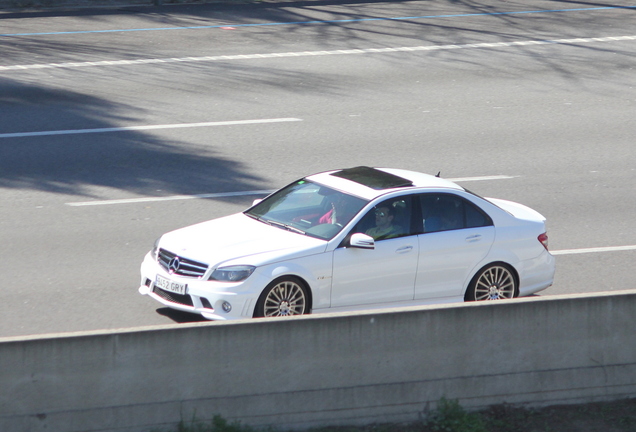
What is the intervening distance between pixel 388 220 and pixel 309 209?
83 centimetres

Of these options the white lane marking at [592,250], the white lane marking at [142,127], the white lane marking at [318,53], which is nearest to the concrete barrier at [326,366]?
the white lane marking at [592,250]

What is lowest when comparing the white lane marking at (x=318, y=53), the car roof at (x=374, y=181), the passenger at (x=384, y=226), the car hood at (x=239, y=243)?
the car hood at (x=239, y=243)

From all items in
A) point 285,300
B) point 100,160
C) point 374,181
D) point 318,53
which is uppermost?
point 318,53

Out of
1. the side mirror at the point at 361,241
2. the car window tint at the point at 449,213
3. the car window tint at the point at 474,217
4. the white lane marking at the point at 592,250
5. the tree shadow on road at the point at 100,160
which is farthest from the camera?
the tree shadow on road at the point at 100,160

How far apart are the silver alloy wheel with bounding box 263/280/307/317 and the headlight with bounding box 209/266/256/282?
11.0 inches

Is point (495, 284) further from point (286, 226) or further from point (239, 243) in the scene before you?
point (239, 243)

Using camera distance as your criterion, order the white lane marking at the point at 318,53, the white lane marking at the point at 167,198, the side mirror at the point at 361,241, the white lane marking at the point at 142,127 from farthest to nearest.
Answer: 1. the white lane marking at the point at 318,53
2. the white lane marking at the point at 142,127
3. the white lane marking at the point at 167,198
4. the side mirror at the point at 361,241

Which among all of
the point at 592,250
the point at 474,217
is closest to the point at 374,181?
the point at 474,217

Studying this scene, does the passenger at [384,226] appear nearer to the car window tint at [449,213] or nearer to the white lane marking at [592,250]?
the car window tint at [449,213]

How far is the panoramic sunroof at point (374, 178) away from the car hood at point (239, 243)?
43.1 inches

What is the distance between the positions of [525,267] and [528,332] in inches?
74.7

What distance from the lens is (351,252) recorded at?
8227 mm

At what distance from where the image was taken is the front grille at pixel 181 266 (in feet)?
26.2

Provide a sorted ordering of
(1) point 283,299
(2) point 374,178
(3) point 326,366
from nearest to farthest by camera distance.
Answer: (3) point 326,366
(1) point 283,299
(2) point 374,178
